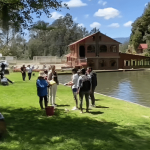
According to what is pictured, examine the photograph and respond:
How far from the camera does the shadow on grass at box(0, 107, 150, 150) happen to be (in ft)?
17.3

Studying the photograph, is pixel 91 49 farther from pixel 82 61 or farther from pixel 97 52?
pixel 82 61

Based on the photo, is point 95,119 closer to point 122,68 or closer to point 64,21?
point 122,68

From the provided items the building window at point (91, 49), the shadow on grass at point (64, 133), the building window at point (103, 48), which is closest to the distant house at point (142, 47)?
the building window at point (103, 48)

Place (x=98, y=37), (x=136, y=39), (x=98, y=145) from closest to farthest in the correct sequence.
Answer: (x=98, y=145) → (x=98, y=37) → (x=136, y=39)

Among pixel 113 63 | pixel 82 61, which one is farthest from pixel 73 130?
pixel 113 63

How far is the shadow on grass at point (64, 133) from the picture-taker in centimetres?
528

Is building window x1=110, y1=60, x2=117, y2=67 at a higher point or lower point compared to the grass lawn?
higher

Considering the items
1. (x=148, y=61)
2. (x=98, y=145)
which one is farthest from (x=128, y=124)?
(x=148, y=61)

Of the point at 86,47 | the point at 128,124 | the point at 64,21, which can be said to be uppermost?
the point at 64,21

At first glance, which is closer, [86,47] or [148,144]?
[148,144]

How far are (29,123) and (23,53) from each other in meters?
79.4

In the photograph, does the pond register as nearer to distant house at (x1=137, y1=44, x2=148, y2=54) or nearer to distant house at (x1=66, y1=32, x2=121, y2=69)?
distant house at (x1=66, y1=32, x2=121, y2=69)

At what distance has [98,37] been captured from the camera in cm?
5072

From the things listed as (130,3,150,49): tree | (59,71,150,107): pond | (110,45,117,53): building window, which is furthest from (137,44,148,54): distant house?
(59,71,150,107): pond
